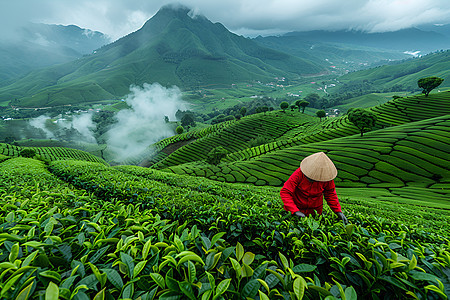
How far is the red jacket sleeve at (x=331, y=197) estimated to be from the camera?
3920 mm

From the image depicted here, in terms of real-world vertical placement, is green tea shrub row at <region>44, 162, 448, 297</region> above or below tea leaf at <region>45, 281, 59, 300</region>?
below

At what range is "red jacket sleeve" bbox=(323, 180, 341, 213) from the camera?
3920 mm

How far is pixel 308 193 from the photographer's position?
3.98 meters

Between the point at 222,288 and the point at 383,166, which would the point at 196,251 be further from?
the point at 383,166

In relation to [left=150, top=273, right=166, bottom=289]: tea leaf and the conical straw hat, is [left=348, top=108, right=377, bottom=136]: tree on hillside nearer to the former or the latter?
the conical straw hat

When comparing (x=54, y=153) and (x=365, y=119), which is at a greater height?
(x=365, y=119)

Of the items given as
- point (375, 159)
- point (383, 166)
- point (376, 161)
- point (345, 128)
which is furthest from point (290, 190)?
point (345, 128)

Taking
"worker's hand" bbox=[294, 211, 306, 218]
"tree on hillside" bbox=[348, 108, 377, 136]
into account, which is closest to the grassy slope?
"tree on hillside" bbox=[348, 108, 377, 136]

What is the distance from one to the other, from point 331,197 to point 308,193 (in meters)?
0.54

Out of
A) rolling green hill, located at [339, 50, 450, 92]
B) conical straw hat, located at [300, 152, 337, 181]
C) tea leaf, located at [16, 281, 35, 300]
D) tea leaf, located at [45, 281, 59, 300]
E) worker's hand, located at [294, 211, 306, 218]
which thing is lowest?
worker's hand, located at [294, 211, 306, 218]

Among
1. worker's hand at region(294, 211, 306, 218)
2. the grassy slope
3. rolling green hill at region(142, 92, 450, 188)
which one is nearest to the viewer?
worker's hand at region(294, 211, 306, 218)

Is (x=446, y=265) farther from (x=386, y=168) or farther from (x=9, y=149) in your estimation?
(x=9, y=149)

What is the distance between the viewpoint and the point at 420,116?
3578cm

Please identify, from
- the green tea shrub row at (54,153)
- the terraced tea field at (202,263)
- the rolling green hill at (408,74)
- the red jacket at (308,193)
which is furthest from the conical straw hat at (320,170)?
the rolling green hill at (408,74)
